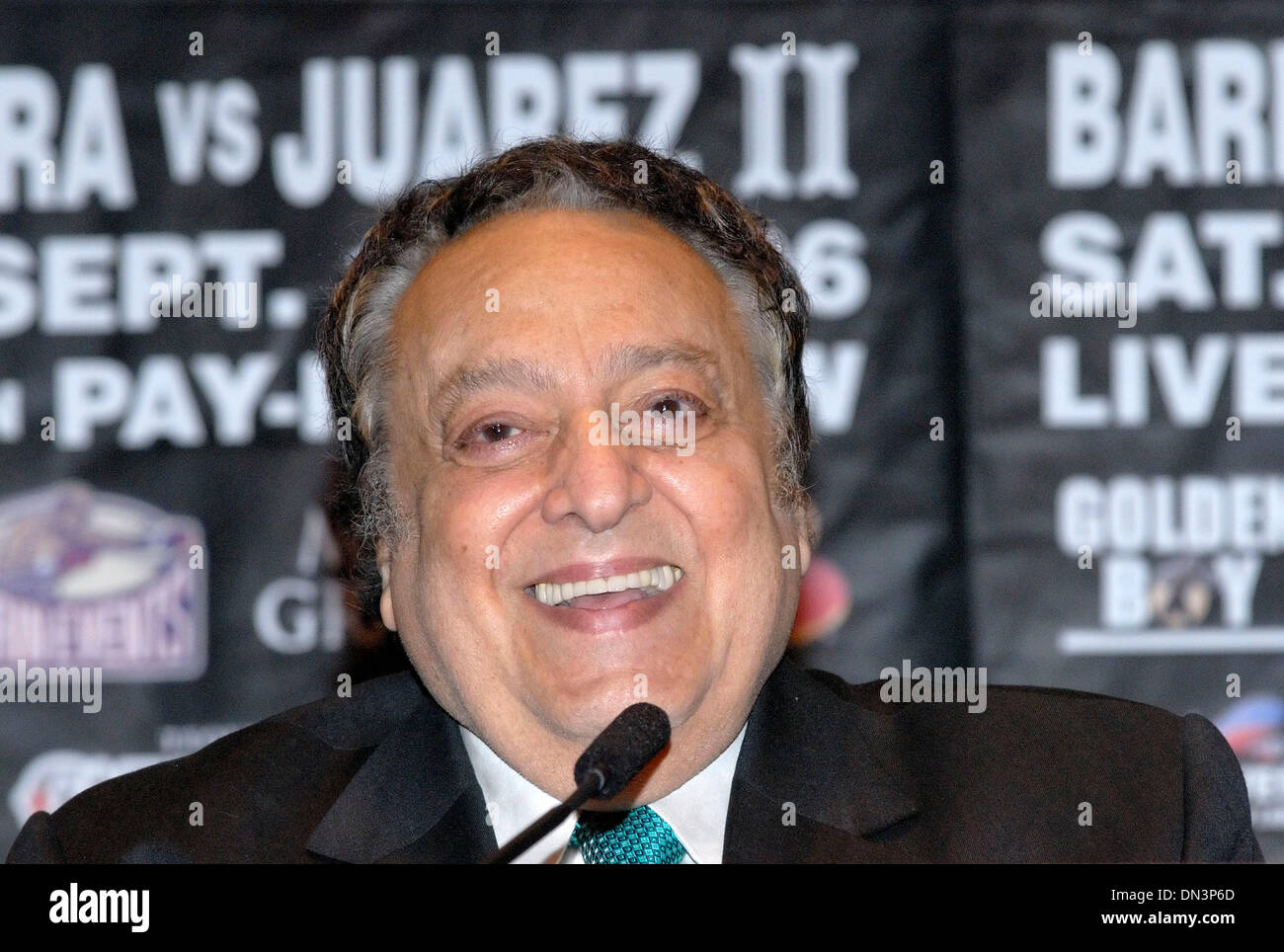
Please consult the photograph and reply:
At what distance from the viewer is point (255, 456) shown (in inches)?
109

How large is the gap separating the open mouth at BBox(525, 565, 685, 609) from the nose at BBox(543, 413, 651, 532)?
0.06m

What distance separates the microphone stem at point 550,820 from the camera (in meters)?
1.19

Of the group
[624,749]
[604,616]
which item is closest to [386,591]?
[604,616]

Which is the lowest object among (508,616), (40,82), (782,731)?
(782,731)

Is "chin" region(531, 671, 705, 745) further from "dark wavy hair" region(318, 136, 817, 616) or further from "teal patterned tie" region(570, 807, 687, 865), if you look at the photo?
"dark wavy hair" region(318, 136, 817, 616)

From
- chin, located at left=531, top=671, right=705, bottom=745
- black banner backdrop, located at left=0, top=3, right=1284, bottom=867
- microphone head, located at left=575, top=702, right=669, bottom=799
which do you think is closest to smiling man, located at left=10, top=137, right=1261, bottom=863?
chin, located at left=531, top=671, right=705, bottom=745

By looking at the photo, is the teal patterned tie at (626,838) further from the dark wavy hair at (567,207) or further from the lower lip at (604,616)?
the dark wavy hair at (567,207)

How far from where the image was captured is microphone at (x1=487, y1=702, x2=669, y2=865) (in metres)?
1.19

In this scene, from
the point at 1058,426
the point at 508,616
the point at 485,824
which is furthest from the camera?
the point at 1058,426

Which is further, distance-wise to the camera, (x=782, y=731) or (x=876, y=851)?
(x=782, y=731)

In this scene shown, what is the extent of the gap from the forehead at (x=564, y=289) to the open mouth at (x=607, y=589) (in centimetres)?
26

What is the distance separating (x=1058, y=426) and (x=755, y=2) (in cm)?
96

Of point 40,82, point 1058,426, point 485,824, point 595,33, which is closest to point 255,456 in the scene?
point 40,82

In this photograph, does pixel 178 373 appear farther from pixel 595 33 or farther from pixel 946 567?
pixel 946 567
